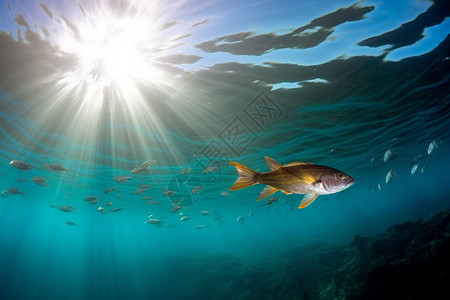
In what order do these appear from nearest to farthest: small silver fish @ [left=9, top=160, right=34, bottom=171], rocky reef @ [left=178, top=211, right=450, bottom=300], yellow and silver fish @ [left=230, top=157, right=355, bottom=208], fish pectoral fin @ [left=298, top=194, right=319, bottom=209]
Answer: yellow and silver fish @ [left=230, top=157, right=355, bottom=208] < fish pectoral fin @ [left=298, top=194, right=319, bottom=209] < rocky reef @ [left=178, top=211, right=450, bottom=300] < small silver fish @ [left=9, top=160, right=34, bottom=171]

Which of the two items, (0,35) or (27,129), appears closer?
(0,35)

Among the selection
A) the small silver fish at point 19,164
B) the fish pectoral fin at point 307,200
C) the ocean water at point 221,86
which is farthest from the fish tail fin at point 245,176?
the small silver fish at point 19,164

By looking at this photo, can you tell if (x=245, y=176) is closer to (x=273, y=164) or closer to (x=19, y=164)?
(x=273, y=164)

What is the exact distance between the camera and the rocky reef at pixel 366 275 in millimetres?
6406

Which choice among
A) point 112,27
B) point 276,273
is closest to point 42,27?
point 112,27

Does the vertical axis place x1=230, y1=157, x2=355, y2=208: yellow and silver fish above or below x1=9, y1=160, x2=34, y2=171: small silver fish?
below

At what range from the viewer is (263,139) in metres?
15.5

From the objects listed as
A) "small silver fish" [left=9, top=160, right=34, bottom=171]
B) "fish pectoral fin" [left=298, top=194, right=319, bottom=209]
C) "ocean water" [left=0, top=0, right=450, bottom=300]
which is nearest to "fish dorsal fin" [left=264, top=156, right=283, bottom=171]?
"fish pectoral fin" [left=298, top=194, right=319, bottom=209]

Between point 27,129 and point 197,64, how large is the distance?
14.1 metres

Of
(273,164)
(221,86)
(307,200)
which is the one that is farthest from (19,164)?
(307,200)

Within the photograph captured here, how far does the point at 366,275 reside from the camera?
7.94m

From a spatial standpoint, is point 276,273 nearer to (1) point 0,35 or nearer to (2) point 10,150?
(1) point 0,35

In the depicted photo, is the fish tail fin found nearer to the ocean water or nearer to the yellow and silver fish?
the yellow and silver fish

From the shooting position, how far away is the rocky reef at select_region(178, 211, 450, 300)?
6.41 metres
